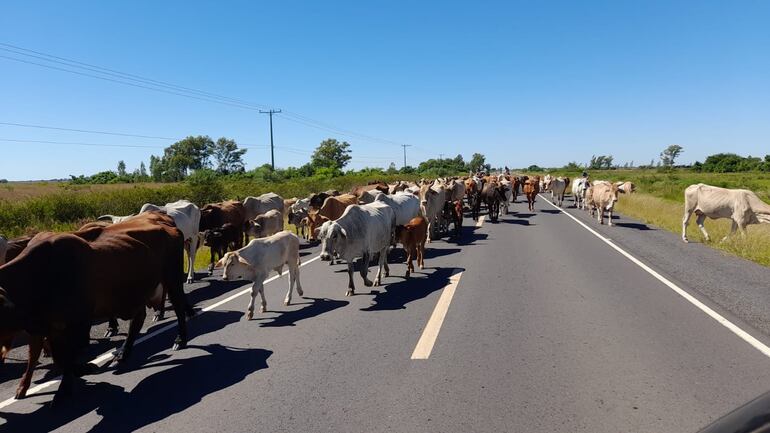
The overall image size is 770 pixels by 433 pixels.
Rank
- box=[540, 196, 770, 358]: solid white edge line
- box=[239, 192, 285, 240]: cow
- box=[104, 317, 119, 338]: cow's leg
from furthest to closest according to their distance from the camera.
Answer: box=[239, 192, 285, 240]: cow, box=[104, 317, 119, 338]: cow's leg, box=[540, 196, 770, 358]: solid white edge line

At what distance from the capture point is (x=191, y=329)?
699cm

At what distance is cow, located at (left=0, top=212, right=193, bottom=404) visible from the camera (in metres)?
4.64

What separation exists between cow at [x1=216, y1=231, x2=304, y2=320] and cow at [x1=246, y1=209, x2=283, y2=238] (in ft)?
17.1

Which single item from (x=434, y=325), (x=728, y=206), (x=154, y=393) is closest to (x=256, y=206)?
(x=434, y=325)

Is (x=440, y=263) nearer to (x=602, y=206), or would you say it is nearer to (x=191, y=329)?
(x=191, y=329)

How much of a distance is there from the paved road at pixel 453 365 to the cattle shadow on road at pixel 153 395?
0.07 ft

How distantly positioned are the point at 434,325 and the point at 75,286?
15.0 feet

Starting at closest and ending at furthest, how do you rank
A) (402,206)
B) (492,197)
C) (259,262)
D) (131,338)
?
(131,338) → (259,262) → (402,206) → (492,197)

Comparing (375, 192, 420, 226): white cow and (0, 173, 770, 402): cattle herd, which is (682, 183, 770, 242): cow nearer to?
(375, 192, 420, 226): white cow

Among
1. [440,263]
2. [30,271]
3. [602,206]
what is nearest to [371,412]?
[30,271]

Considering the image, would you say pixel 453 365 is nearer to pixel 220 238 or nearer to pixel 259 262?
pixel 259 262

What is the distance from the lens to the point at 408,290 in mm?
8859

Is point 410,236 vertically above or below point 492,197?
below

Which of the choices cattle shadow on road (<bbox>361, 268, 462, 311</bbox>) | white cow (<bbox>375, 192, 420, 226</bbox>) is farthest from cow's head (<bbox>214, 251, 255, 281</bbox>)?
white cow (<bbox>375, 192, 420, 226</bbox>)
